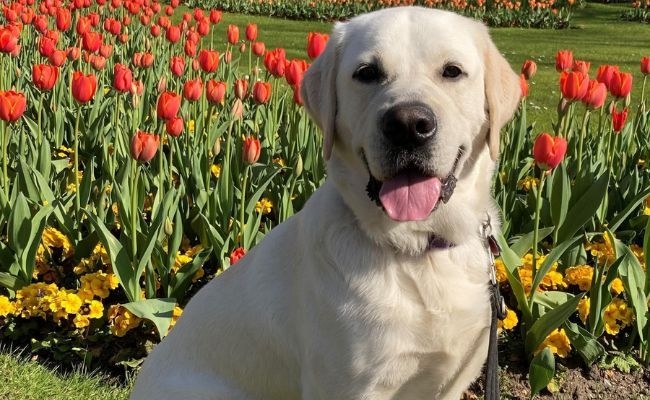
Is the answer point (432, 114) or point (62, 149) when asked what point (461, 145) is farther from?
point (62, 149)

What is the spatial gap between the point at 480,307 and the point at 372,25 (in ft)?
3.19

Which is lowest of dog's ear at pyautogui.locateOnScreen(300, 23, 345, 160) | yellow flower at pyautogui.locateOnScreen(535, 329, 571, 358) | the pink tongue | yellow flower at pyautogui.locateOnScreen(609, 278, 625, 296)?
yellow flower at pyautogui.locateOnScreen(535, 329, 571, 358)

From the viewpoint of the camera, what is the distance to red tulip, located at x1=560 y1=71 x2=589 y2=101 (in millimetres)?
3912

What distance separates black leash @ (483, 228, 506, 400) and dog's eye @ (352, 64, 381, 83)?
0.63 metres

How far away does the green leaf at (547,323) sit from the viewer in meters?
3.15

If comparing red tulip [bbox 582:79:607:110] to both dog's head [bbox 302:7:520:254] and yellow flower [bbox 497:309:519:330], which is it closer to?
yellow flower [bbox 497:309:519:330]

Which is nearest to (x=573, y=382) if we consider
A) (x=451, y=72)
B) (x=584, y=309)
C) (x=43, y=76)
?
(x=584, y=309)

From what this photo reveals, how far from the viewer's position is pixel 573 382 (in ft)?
11.5

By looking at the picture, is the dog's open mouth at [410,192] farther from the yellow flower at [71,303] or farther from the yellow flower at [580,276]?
the yellow flower at [71,303]

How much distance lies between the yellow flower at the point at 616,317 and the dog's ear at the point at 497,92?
138 cm

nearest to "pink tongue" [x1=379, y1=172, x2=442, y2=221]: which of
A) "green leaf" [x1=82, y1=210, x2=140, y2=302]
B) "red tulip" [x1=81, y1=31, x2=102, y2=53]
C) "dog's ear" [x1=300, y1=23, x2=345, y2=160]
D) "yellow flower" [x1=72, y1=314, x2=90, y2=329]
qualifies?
"dog's ear" [x1=300, y1=23, x2=345, y2=160]

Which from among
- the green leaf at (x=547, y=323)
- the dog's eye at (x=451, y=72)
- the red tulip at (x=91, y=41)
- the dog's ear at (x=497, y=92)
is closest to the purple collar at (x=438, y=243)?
the dog's ear at (x=497, y=92)

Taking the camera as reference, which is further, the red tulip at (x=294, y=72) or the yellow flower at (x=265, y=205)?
the yellow flower at (x=265, y=205)

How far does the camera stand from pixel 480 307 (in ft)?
8.09
